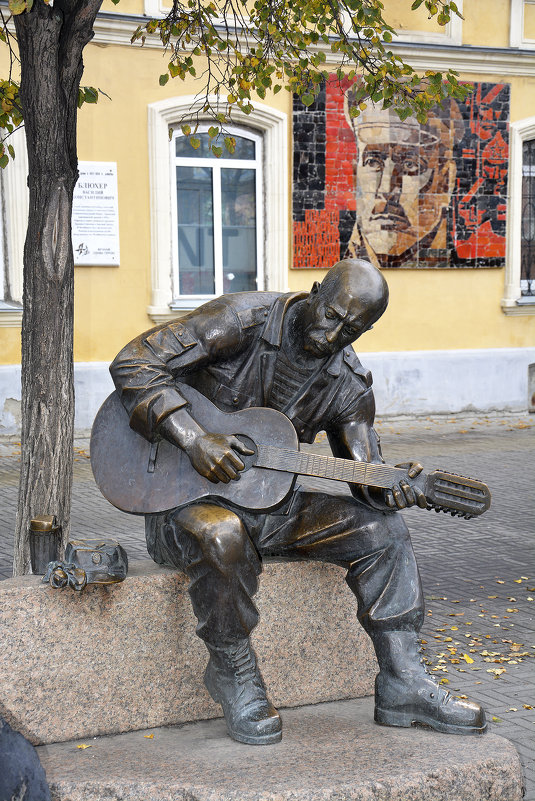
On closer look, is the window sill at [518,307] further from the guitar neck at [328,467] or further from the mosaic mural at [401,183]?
the guitar neck at [328,467]

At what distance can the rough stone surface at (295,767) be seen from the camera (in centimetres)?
305

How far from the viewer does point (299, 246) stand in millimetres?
11914

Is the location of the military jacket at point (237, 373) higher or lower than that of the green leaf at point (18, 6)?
lower

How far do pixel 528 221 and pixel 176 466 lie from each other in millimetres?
10762

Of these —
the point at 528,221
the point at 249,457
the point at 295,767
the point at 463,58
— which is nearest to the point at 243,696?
the point at 295,767

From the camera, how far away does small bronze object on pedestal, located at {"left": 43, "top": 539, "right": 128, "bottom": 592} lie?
3361 millimetres

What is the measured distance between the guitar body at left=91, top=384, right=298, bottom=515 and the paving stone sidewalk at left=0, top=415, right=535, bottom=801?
1.33 meters

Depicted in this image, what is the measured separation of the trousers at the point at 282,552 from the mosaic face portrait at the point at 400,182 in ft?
28.9

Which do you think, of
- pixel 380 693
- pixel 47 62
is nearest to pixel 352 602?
pixel 380 693

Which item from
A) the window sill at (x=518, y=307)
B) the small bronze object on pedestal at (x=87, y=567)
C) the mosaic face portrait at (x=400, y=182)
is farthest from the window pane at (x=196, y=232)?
the small bronze object on pedestal at (x=87, y=567)

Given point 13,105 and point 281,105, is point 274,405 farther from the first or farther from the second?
point 281,105

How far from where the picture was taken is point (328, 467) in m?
3.45

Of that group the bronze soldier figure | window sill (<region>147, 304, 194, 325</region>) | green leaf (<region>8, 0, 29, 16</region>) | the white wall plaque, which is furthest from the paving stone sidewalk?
green leaf (<region>8, 0, 29, 16</region>)

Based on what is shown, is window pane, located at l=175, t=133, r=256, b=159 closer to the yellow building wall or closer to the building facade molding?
the yellow building wall
